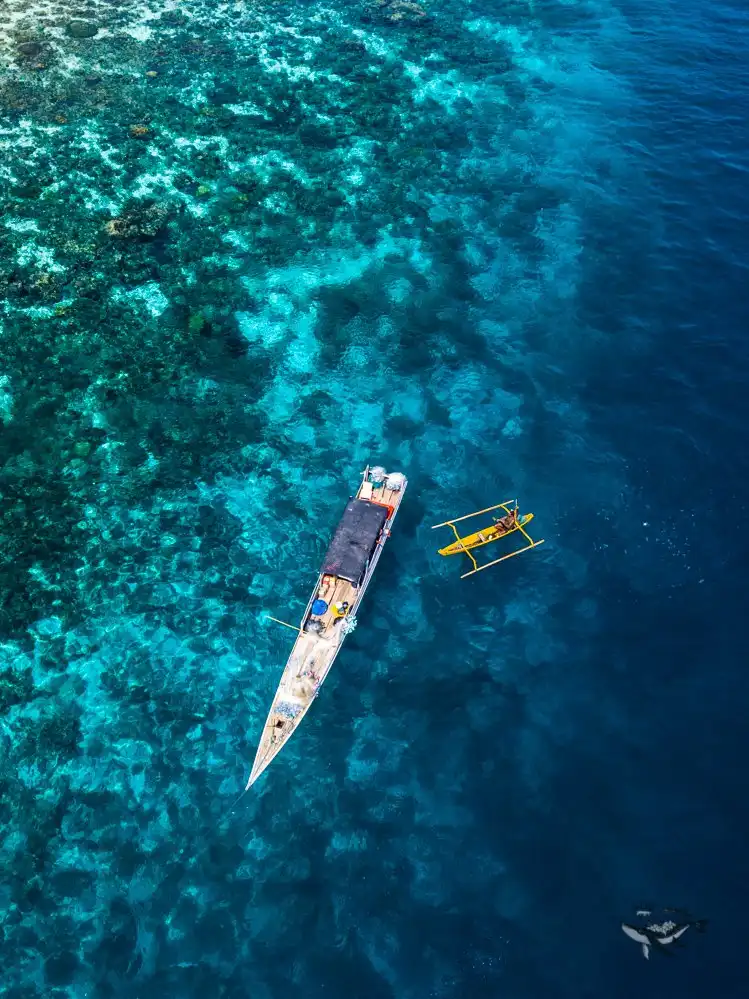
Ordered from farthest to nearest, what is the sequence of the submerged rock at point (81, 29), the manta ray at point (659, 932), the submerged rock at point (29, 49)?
the submerged rock at point (81, 29) < the submerged rock at point (29, 49) < the manta ray at point (659, 932)

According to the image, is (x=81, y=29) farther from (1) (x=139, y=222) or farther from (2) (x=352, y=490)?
(2) (x=352, y=490)

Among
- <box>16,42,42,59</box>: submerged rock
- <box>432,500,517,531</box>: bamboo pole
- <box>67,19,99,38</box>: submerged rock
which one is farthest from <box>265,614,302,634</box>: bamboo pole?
<box>67,19,99,38</box>: submerged rock

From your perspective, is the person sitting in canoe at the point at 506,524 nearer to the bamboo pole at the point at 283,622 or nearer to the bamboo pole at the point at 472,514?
the bamboo pole at the point at 472,514

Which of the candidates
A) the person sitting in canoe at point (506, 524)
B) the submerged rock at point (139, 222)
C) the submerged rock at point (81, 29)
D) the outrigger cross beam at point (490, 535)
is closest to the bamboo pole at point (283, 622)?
the outrigger cross beam at point (490, 535)

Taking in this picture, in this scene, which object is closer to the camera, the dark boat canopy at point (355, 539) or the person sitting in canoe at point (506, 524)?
the dark boat canopy at point (355, 539)

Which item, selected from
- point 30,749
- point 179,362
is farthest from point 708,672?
point 179,362

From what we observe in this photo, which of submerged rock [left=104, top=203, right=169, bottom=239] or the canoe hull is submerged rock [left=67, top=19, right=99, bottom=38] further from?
the canoe hull
